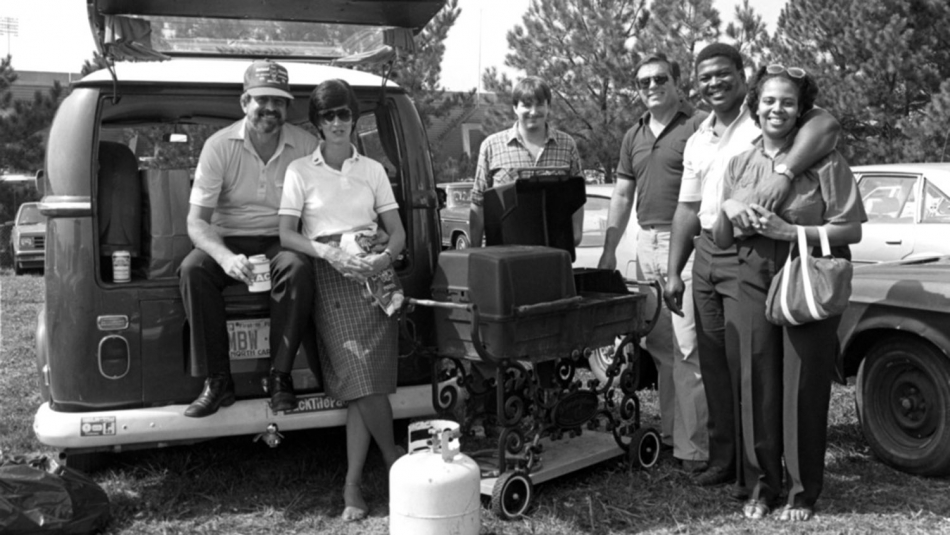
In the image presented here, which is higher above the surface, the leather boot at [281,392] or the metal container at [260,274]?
the metal container at [260,274]

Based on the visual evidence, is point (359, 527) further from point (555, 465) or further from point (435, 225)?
point (435, 225)

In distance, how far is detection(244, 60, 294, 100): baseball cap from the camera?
4391 millimetres

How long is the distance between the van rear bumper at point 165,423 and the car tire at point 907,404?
105 inches

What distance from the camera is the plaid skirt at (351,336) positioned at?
172 inches

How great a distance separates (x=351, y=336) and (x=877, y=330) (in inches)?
104

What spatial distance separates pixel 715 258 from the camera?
450 cm

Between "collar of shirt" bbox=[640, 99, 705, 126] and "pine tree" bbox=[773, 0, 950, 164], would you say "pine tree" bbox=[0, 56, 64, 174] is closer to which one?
"pine tree" bbox=[773, 0, 950, 164]

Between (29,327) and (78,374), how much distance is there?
668cm

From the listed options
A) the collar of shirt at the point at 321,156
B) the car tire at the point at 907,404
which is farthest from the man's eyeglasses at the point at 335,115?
the car tire at the point at 907,404

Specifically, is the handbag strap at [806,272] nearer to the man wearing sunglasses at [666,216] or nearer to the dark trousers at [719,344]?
the dark trousers at [719,344]

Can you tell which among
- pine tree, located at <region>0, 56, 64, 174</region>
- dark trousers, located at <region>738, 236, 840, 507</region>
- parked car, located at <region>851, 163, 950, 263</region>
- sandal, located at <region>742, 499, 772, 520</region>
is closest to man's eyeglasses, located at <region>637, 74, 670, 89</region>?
dark trousers, located at <region>738, 236, 840, 507</region>

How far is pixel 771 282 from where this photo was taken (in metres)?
4.20

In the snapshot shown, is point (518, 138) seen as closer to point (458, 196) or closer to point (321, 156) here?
point (321, 156)

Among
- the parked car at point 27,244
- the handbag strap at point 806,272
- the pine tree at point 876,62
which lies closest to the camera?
the handbag strap at point 806,272
